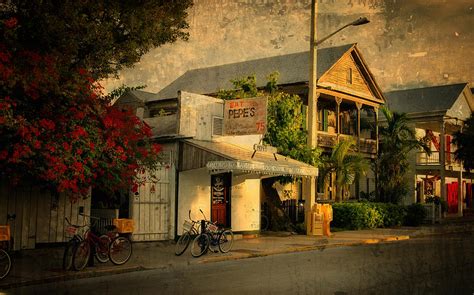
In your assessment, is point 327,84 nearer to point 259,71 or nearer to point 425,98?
point 259,71

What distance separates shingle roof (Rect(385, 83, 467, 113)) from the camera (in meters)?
39.5

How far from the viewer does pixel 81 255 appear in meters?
12.6

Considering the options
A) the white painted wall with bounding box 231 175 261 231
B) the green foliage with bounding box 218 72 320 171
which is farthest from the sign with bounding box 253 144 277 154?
the green foliage with bounding box 218 72 320 171

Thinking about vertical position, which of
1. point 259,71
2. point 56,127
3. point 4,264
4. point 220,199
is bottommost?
point 4,264

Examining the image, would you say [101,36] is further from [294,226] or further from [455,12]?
[455,12]

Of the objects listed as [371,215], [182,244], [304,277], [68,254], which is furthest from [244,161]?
[371,215]

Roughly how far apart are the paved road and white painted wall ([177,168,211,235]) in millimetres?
4547

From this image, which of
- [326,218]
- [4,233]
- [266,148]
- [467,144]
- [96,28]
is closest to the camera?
[4,233]

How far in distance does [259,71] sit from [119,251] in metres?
22.1

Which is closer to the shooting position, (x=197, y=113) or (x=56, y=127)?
(x=56, y=127)

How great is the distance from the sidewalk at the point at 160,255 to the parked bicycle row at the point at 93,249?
206 mm

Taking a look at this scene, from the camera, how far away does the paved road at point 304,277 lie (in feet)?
31.7

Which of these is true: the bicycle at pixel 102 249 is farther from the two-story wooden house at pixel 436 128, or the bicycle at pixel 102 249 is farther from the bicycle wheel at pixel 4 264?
the two-story wooden house at pixel 436 128

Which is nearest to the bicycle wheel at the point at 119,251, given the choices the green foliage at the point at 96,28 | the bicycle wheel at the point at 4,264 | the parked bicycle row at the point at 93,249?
the parked bicycle row at the point at 93,249
